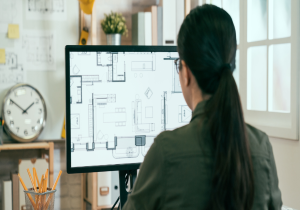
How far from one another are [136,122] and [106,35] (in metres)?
1.62

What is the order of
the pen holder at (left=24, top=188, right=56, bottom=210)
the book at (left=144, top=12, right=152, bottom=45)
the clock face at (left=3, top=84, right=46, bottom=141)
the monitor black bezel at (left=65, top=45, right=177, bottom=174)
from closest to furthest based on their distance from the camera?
1. the pen holder at (left=24, top=188, right=56, bottom=210)
2. the monitor black bezel at (left=65, top=45, right=177, bottom=174)
3. the clock face at (left=3, top=84, right=46, bottom=141)
4. the book at (left=144, top=12, right=152, bottom=45)

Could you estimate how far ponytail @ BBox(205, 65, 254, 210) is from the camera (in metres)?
0.58

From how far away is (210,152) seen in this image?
60cm

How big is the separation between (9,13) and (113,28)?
2.52ft

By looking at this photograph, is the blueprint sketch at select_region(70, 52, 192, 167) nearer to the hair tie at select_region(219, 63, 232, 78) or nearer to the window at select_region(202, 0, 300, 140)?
the hair tie at select_region(219, 63, 232, 78)

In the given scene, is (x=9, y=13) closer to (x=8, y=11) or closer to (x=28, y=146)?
(x=8, y=11)

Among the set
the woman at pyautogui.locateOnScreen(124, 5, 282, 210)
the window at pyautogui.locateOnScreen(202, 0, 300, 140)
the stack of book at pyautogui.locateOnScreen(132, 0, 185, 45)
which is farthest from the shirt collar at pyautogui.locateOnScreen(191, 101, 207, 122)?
the stack of book at pyautogui.locateOnScreen(132, 0, 185, 45)

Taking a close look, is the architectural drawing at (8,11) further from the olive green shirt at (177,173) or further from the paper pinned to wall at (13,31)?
the olive green shirt at (177,173)

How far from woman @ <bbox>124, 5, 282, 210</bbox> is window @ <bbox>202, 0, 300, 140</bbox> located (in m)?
1.05

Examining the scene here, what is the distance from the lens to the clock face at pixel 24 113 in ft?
7.89

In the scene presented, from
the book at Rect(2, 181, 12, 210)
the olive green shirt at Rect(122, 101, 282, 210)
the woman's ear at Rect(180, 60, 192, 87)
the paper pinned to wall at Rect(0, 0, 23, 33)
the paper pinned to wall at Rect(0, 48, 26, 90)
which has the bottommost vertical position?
the book at Rect(2, 181, 12, 210)

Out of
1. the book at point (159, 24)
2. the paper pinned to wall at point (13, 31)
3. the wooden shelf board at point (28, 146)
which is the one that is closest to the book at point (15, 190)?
the wooden shelf board at point (28, 146)

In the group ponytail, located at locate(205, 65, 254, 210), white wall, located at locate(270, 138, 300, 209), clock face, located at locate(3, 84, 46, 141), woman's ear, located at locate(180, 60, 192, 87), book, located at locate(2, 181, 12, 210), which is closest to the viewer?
ponytail, located at locate(205, 65, 254, 210)

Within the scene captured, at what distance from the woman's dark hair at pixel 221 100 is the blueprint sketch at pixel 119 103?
17.7 inches
